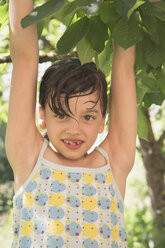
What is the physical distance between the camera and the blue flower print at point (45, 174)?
6.11 feet

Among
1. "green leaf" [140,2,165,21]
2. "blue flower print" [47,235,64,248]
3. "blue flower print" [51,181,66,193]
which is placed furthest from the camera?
"blue flower print" [51,181,66,193]

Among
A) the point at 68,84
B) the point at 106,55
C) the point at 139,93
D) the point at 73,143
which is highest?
the point at 106,55

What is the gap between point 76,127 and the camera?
1864mm

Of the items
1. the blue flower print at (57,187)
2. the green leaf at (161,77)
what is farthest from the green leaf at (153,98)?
the blue flower print at (57,187)

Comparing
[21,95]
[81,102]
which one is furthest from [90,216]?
[21,95]

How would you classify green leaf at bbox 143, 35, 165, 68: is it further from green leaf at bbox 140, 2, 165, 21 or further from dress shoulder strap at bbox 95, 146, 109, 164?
dress shoulder strap at bbox 95, 146, 109, 164

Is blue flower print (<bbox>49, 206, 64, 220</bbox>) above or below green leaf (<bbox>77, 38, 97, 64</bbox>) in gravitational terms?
below

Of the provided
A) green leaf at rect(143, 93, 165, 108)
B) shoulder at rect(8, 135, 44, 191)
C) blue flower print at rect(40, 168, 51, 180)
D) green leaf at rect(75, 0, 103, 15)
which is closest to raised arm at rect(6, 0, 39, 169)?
shoulder at rect(8, 135, 44, 191)

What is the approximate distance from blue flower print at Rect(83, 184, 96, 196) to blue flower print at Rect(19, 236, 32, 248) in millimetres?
316

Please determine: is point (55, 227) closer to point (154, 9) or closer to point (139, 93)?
point (139, 93)

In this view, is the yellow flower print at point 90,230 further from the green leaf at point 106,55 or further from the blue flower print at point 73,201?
the green leaf at point 106,55

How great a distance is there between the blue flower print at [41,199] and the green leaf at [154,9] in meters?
0.85

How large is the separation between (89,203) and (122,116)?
447 mm

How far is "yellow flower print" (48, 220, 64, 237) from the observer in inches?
69.1
